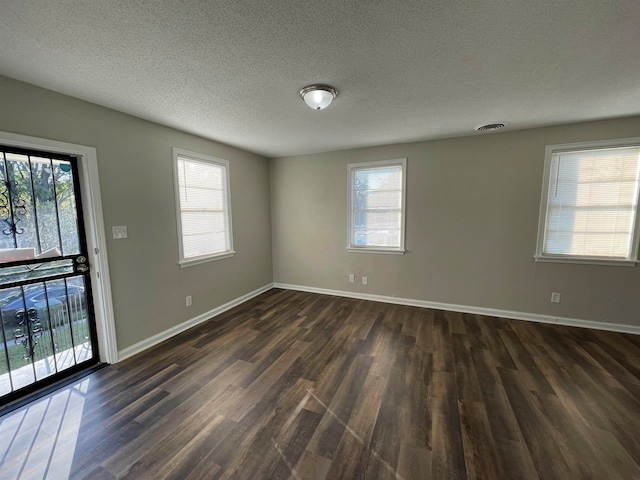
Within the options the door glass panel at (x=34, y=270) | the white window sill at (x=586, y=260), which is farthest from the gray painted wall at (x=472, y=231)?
the door glass panel at (x=34, y=270)

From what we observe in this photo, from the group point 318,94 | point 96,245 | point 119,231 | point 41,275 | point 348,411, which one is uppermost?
point 318,94

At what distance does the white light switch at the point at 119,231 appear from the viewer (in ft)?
8.30

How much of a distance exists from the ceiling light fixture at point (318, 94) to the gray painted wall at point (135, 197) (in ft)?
6.26

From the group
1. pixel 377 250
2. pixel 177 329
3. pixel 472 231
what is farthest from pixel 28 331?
pixel 472 231

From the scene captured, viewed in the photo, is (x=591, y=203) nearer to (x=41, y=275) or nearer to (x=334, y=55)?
(x=334, y=55)

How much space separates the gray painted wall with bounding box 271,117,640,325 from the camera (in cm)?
312

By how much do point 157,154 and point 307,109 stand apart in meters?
1.82

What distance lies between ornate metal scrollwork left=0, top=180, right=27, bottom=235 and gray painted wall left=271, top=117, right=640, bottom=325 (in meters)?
3.35

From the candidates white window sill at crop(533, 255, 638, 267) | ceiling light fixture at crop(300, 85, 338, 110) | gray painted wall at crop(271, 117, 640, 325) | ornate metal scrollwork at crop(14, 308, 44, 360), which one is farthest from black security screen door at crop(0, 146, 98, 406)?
white window sill at crop(533, 255, 638, 267)

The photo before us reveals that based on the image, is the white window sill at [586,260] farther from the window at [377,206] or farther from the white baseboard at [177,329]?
the white baseboard at [177,329]

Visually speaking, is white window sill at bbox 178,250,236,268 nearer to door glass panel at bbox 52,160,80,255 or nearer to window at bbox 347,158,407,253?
door glass panel at bbox 52,160,80,255

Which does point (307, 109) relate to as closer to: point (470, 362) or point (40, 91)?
point (40, 91)

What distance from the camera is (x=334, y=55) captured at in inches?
65.5

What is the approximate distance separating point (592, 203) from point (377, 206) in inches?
103
